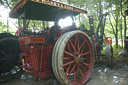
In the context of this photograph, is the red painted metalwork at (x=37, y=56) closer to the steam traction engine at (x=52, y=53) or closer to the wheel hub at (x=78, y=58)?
the steam traction engine at (x=52, y=53)

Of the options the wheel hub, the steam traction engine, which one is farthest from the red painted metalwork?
the wheel hub

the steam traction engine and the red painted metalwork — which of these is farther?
the red painted metalwork

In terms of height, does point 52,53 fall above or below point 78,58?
above

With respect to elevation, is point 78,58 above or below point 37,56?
below

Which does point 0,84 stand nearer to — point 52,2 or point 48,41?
point 48,41

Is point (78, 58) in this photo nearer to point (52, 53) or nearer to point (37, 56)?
point (52, 53)

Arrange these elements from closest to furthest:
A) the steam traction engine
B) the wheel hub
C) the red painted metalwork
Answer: the steam traction engine, the red painted metalwork, the wheel hub

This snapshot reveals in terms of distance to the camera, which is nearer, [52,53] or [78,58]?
[52,53]

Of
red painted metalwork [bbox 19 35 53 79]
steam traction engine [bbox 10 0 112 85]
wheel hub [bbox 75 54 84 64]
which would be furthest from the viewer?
wheel hub [bbox 75 54 84 64]

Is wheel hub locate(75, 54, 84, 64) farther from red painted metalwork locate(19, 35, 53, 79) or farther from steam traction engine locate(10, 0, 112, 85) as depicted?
red painted metalwork locate(19, 35, 53, 79)

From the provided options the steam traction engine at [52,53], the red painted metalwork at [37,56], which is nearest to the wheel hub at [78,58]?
the steam traction engine at [52,53]

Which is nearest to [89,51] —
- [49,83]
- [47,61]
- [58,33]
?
[58,33]

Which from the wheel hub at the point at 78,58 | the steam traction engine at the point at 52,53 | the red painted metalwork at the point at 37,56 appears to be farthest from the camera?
the wheel hub at the point at 78,58

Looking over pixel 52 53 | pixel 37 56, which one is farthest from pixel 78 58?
pixel 37 56
